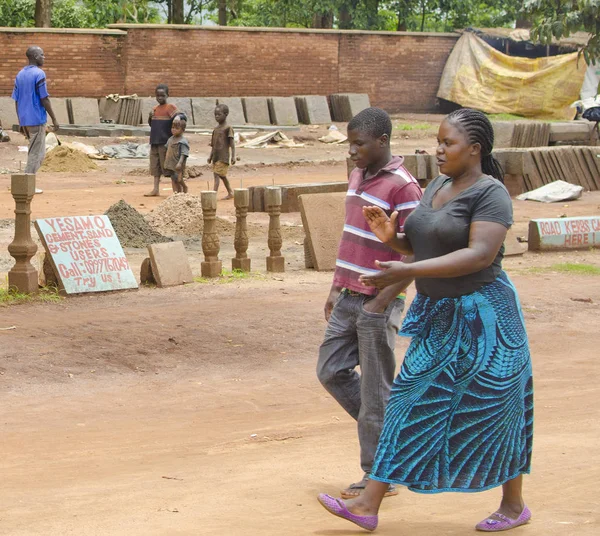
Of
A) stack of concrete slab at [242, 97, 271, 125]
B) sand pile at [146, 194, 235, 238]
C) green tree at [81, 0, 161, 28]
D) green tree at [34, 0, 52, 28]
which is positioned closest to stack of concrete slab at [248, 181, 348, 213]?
sand pile at [146, 194, 235, 238]

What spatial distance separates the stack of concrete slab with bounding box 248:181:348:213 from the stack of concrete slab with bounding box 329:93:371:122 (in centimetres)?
1657

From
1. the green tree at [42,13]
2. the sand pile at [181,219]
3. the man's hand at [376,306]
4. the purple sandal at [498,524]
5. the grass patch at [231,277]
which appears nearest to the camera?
the purple sandal at [498,524]

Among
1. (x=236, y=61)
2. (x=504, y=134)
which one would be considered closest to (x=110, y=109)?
(x=236, y=61)

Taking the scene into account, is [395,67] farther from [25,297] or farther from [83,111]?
[25,297]

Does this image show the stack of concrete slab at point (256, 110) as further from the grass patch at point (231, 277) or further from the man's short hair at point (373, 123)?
the man's short hair at point (373, 123)

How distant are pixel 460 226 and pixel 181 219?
30.8 ft

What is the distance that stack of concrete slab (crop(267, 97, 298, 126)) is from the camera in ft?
96.4

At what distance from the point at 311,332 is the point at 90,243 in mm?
2188

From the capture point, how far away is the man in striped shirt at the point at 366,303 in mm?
4539

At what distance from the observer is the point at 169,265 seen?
9.74m

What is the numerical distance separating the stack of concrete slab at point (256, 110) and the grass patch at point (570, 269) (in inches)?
722

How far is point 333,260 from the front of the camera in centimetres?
1085

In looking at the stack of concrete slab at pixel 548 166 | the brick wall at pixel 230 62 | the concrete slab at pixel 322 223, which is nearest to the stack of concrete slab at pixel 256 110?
the brick wall at pixel 230 62

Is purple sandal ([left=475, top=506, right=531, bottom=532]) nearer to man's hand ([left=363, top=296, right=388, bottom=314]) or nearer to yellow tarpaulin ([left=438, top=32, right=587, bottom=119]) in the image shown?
man's hand ([left=363, top=296, right=388, bottom=314])
